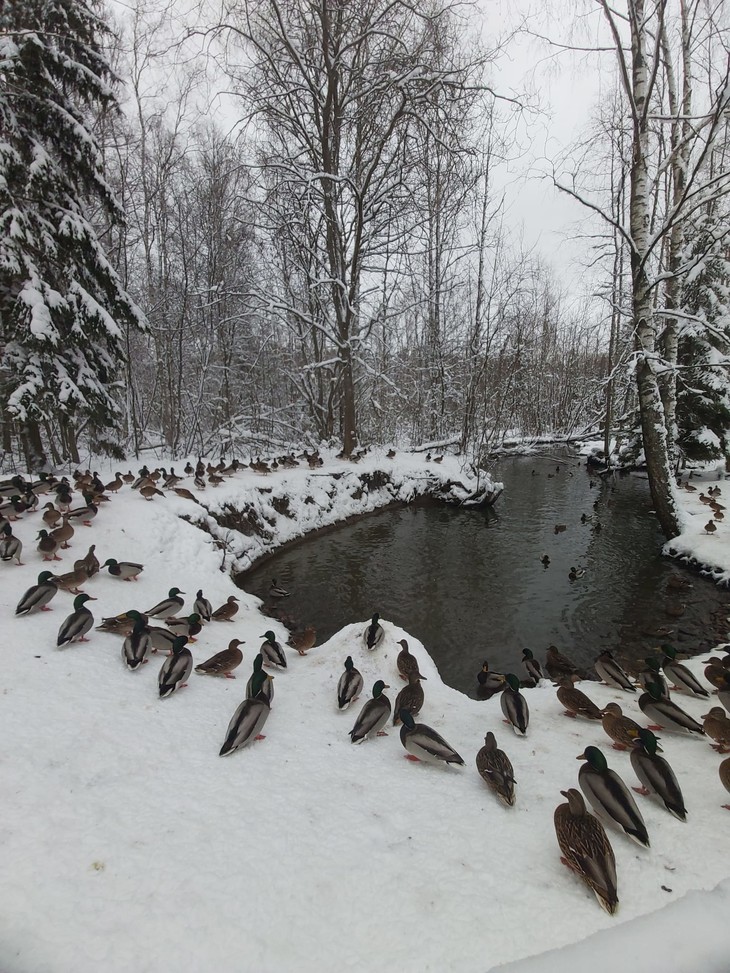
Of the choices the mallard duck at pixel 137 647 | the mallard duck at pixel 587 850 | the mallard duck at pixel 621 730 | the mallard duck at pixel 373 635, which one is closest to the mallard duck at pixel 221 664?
the mallard duck at pixel 137 647

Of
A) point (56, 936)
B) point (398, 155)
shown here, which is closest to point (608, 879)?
point (56, 936)

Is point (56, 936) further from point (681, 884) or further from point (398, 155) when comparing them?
point (398, 155)

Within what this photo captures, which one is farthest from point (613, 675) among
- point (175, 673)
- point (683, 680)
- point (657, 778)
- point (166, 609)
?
point (166, 609)

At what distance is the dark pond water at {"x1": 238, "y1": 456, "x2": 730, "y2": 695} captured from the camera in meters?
6.93

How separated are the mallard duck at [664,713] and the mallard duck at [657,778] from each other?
88 centimetres

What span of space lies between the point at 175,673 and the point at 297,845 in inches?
79.2

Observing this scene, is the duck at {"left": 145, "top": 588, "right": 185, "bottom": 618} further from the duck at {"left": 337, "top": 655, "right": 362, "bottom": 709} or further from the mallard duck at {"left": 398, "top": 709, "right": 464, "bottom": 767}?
the mallard duck at {"left": 398, "top": 709, "right": 464, "bottom": 767}

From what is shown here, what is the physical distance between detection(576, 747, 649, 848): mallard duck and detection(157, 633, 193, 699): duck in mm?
3286

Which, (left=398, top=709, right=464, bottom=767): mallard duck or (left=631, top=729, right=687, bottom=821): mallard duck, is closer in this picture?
(left=631, top=729, right=687, bottom=821): mallard duck

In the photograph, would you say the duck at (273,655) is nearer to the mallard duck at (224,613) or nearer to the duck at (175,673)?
the duck at (175,673)

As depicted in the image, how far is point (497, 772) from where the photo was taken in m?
3.15

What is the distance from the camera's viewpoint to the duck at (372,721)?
3.75m

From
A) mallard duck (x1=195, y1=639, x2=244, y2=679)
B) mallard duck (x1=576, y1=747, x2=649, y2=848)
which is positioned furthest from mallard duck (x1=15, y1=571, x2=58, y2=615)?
mallard duck (x1=576, y1=747, x2=649, y2=848)

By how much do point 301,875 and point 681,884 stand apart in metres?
2.02
